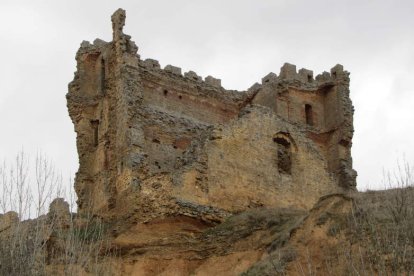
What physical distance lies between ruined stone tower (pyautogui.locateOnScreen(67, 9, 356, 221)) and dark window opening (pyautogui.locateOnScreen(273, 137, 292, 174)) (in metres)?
0.03

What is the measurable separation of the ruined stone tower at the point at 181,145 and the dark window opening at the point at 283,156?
0.11 feet

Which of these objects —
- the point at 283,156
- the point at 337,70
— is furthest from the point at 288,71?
the point at 283,156

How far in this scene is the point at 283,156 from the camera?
121 feet

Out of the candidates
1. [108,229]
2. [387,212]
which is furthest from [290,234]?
[108,229]

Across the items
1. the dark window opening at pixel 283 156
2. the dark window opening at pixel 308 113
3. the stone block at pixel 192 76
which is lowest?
the dark window opening at pixel 283 156

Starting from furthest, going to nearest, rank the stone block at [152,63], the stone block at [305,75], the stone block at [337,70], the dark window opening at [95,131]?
1. the stone block at [305,75]
2. the stone block at [337,70]
3. the stone block at [152,63]
4. the dark window opening at [95,131]

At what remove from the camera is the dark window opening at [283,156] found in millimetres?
36812

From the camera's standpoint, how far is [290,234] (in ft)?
95.5

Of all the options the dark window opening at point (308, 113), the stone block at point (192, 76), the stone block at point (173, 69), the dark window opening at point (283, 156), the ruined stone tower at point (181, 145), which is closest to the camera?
the ruined stone tower at point (181, 145)

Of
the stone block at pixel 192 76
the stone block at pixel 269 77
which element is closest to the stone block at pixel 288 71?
the stone block at pixel 269 77

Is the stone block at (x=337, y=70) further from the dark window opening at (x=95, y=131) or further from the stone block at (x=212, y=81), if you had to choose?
the dark window opening at (x=95, y=131)

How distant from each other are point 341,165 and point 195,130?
5888mm

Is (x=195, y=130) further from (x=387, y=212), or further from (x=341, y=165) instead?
(x=387, y=212)

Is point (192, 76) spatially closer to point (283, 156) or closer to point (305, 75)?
point (305, 75)
